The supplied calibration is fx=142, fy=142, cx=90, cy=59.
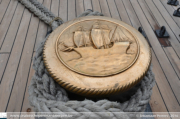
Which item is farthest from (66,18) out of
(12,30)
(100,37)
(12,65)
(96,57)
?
(96,57)

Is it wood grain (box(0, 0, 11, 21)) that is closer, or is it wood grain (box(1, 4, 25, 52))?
wood grain (box(1, 4, 25, 52))

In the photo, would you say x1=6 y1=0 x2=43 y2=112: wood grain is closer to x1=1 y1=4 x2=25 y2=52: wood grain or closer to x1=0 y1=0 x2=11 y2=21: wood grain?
x1=1 y1=4 x2=25 y2=52: wood grain

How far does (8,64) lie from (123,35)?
940 mm

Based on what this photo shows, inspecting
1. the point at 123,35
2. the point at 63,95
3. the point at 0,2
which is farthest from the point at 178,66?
the point at 0,2

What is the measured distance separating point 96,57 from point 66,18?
98 cm

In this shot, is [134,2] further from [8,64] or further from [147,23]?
[8,64]

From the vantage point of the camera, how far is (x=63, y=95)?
72cm

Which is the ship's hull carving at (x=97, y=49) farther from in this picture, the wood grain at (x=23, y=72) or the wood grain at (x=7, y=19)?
the wood grain at (x=7, y=19)

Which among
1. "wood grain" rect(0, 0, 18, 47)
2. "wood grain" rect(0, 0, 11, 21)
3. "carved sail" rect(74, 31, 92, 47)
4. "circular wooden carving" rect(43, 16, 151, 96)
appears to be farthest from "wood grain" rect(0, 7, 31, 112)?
"carved sail" rect(74, 31, 92, 47)

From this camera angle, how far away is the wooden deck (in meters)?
1.04

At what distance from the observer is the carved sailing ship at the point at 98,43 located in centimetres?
77

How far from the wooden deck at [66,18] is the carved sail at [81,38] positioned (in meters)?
0.54

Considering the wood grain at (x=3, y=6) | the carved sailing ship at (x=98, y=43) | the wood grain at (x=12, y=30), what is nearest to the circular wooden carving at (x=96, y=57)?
the carved sailing ship at (x=98, y=43)

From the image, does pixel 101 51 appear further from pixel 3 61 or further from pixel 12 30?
pixel 12 30
